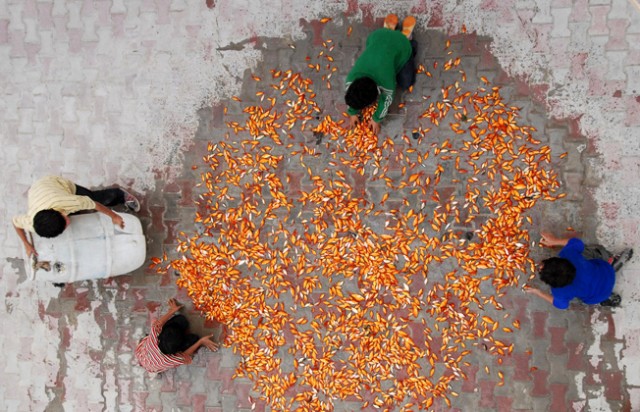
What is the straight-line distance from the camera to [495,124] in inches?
172

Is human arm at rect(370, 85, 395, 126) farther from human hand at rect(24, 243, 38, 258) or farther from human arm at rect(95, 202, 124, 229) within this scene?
human hand at rect(24, 243, 38, 258)

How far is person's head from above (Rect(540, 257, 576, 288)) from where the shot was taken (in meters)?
3.54

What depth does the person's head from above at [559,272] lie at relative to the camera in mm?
3543

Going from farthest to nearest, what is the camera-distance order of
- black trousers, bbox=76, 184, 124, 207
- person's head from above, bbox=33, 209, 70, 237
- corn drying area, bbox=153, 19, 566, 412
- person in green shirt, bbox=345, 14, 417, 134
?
1. black trousers, bbox=76, 184, 124, 207
2. corn drying area, bbox=153, 19, 566, 412
3. person in green shirt, bbox=345, 14, 417, 134
4. person's head from above, bbox=33, 209, 70, 237

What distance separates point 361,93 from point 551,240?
2151 mm

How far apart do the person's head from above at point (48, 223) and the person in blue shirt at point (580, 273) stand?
12.1 ft

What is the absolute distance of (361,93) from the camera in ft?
11.8

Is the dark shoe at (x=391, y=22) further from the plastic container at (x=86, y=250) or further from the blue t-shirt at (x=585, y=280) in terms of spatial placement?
the plastic container at (x=86, y=250)

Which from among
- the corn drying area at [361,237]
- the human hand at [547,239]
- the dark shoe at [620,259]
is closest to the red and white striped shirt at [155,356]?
the corn drying area at [361,237]

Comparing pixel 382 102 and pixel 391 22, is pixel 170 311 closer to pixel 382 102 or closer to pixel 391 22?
pixel 382 102

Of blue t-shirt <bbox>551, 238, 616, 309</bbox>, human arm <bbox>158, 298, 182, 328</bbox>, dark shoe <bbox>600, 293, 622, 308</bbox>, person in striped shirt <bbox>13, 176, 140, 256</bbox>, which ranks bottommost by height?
human arm <bbox>158, 298, 182, 328</bbox>

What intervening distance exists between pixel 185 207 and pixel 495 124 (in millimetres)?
3085

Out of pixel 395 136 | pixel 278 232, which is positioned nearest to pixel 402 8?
pixel 395 136

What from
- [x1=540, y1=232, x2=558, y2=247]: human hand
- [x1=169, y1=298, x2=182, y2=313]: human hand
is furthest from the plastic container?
[x1=540, y1=232, x2=558, y2=247]: human hand
